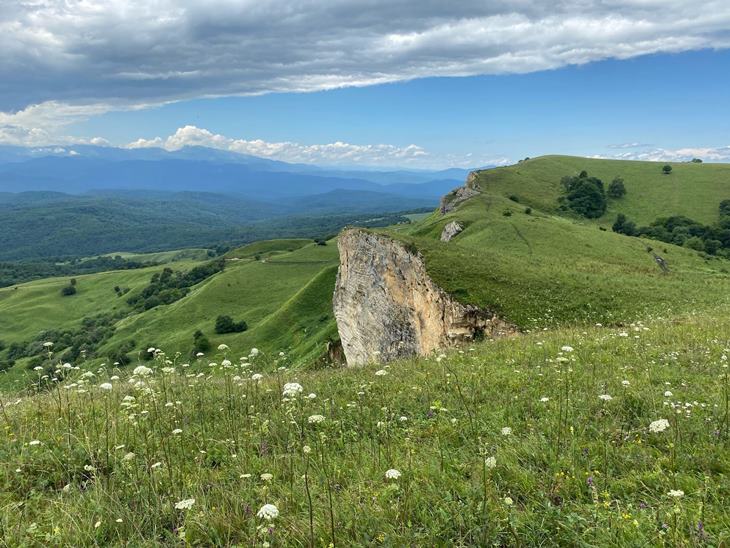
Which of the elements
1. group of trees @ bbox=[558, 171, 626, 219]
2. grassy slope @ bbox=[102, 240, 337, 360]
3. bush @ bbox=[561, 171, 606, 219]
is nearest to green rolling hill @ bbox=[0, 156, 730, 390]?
grassy slope @ bbox=[102, 240, 337, 360]

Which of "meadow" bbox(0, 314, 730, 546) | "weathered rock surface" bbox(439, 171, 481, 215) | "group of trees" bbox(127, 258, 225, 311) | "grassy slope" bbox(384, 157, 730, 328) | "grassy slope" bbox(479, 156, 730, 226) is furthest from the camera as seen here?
"group of trees" bbox(127, 258, 225, 311)

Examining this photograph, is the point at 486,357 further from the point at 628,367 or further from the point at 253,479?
the point at 253,479

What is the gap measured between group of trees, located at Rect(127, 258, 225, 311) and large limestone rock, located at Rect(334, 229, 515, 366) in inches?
4667

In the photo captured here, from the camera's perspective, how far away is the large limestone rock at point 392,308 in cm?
3002

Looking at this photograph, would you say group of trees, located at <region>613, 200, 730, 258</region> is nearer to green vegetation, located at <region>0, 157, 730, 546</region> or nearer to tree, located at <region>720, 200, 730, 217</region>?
tree, located at <region>720, 200, 730, 217</region>

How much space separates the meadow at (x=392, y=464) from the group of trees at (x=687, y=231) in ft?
299

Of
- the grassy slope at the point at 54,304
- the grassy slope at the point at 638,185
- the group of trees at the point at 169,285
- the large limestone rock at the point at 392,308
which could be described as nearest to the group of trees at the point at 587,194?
the grassy slope at the point at 638,185

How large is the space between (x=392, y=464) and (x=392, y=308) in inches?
1386

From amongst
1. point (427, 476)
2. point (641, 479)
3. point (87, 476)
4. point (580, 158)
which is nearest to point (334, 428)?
point (427, 476)

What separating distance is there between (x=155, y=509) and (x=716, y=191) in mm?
139917

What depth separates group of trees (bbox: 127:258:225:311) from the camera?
15112cm

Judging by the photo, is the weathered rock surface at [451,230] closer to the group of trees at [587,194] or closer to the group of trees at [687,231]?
the group of trees at [587,194]

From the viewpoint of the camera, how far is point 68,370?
927cm

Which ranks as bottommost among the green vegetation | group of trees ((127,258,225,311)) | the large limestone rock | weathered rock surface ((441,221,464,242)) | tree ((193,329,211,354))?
group of trees ((127,258,225,311))
